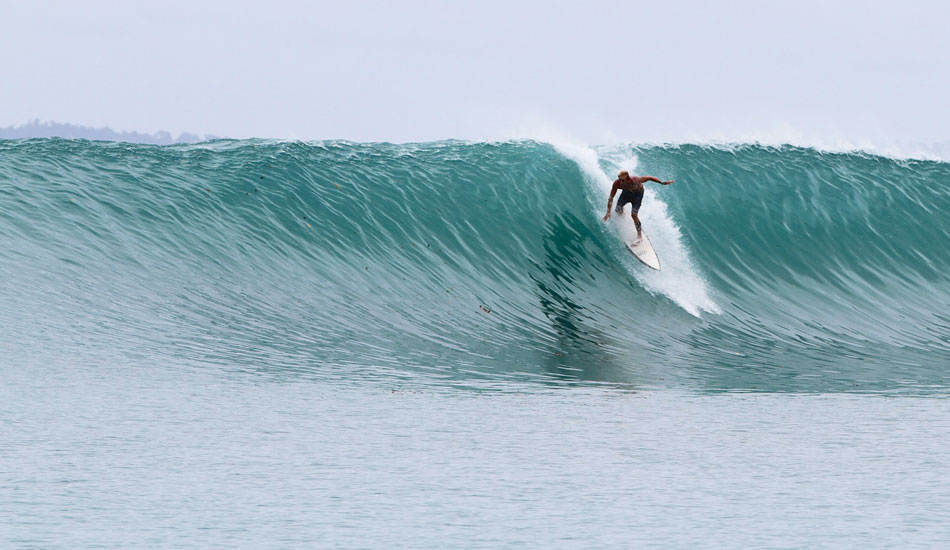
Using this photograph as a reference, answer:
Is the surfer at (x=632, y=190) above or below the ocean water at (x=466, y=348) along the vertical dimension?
above

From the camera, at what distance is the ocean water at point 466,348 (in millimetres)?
6793

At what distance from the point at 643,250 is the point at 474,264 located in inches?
105

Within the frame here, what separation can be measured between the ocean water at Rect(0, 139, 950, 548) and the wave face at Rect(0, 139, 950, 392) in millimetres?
69

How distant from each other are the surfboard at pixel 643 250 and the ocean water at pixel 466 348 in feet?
0.54

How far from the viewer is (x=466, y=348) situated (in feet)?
44.3

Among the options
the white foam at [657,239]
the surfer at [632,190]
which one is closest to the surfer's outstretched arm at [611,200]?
the surfer at [632,190]

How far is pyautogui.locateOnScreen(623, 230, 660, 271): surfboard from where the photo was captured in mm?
17547

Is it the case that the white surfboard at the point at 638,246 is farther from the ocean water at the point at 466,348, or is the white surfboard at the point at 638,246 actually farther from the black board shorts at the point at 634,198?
the black board shorts at the point at 634,198

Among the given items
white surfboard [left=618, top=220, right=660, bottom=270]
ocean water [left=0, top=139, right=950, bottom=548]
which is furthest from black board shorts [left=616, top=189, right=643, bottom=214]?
ocean water [left=0, top=139, right=950, bottom=548]

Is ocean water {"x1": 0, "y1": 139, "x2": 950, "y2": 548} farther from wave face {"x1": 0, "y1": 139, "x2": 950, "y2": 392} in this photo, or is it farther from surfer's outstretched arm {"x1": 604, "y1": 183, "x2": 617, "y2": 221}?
surfer's outstretched arm {"x1": 604, "y1": 183, "x2": 617, "y2": 221}

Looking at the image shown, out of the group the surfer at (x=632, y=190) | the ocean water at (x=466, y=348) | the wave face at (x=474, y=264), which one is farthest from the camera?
the surfer at (x=632, y=190)

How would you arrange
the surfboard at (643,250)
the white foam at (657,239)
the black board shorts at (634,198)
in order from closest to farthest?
the white foam at (657,239), the surfboard at (643,250), the black board shorts at (634,198)

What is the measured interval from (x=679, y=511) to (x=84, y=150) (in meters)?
16.4

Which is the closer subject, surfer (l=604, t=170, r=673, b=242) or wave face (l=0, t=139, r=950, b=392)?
wave face (l=0, t=139, r=950, b=392)
